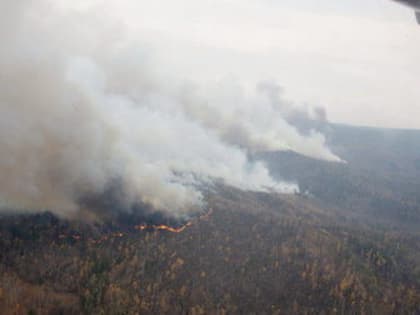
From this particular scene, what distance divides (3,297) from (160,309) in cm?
7476

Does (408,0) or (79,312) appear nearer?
(408,0)

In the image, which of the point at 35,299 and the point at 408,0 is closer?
the point at 408,0

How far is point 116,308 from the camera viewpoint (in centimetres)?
19825

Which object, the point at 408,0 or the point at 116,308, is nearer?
the point at 408,0

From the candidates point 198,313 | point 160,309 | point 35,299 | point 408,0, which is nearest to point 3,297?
point 35,299

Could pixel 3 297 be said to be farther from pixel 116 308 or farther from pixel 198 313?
pixel 198 313

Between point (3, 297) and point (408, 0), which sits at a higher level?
point (408, 0)

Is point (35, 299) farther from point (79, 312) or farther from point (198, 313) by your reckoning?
point (198, 313)

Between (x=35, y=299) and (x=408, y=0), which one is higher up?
(x=408, y=0)

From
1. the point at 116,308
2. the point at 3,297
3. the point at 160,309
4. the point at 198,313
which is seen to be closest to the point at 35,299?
the point at 3,297

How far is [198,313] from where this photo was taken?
19962 centimetres

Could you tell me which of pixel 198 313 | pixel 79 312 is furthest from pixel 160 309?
pixel 79 312

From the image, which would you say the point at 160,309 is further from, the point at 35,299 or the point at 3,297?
the point at 3,297

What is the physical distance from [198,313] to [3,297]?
3664 inches
